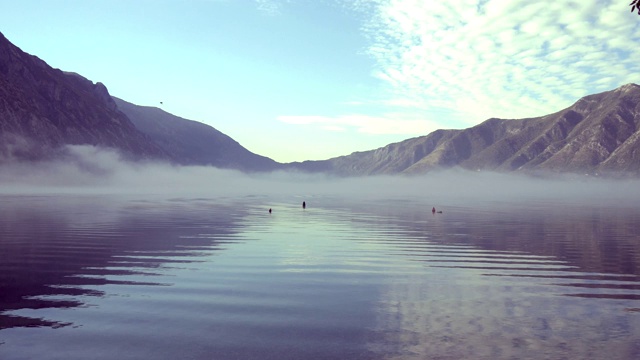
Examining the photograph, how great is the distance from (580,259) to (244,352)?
28227 millimetres

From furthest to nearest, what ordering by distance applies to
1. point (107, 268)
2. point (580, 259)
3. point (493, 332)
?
point (580, 259), point (107, 268), point (493, 332)

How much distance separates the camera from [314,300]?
20406 millimetres

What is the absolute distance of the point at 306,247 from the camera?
38781 millimetres

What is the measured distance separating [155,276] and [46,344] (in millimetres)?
11031

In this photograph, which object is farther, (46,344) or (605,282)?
(605,282)

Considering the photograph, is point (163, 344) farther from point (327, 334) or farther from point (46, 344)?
point (327, 334)

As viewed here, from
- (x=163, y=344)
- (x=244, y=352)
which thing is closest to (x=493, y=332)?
(x=244, y=352)

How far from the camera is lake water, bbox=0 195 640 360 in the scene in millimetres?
14289

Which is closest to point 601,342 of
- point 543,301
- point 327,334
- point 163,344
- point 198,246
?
point 543,301

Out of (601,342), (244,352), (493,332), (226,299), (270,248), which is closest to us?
(244,352)

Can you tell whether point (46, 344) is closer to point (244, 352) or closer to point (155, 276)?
point (244, 352)

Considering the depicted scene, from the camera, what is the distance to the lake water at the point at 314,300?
14.3 metres

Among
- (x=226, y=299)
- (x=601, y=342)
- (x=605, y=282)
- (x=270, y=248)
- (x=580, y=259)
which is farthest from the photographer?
(x=270, y=248)

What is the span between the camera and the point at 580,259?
33.1 metres
